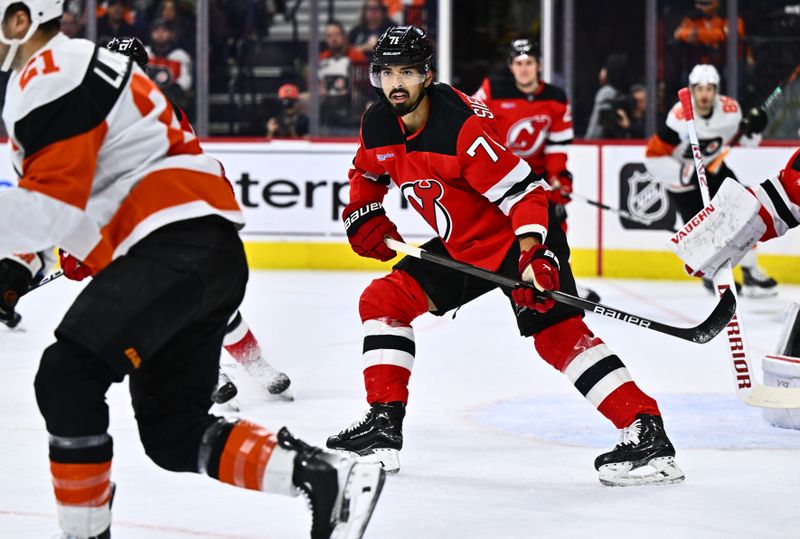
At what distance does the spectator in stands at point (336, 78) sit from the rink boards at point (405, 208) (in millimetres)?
477

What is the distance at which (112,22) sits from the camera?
8.01m

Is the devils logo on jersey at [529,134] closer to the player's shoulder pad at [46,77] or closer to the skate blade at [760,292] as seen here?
the skate blade at [760,292]

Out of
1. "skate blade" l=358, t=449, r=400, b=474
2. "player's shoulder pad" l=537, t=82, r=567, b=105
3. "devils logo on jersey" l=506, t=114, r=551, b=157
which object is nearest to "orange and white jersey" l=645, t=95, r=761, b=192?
"player's shoulder pad" l=537, t=82, r=567, b=105

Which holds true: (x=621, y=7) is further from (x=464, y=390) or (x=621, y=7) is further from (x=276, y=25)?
(x=464, y=390)

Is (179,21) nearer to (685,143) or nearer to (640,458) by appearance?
(685,143)

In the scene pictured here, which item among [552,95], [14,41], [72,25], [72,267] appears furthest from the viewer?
[72,25]

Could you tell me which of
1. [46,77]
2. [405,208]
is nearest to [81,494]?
[46,77]

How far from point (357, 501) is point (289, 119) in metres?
5.88

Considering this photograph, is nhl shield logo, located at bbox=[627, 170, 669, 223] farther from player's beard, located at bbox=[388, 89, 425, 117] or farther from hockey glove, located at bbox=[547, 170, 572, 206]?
player's beard, located at bbox=[388, 89, 425, 117]

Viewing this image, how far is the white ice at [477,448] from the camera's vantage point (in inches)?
101

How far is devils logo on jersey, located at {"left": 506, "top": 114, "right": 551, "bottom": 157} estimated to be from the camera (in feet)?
19.6

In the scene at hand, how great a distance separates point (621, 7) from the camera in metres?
7.62

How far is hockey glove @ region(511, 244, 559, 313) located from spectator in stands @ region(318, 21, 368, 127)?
5.12 meters

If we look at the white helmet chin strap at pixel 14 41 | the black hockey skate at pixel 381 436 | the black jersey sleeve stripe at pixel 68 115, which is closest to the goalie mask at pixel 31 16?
the white helmet chin strap at pixel 14 41
